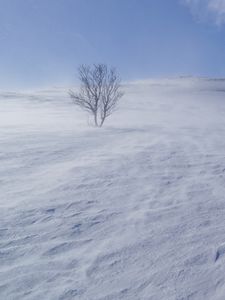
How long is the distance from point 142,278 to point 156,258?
15.8 inches

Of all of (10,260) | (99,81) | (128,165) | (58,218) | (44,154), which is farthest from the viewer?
(99,81)

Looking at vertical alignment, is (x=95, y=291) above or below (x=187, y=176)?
below

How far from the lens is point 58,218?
458 centimetres

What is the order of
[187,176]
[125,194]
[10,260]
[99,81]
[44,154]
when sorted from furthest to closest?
[99,81] → [44,154] → [187,176] → [125,194] → [10,260]

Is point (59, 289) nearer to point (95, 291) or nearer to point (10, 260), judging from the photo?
point (95, 291)

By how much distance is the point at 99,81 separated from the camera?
1925 centimetres

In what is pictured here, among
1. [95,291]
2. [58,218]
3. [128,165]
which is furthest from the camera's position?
[128,165]

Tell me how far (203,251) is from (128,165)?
11.7ft

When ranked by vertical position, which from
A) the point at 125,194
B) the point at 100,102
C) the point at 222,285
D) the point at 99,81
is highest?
the point at 99,81

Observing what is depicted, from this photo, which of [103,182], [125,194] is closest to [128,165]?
[103,182]

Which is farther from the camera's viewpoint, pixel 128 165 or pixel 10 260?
pixel 128 165

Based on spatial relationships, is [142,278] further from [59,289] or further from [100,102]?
[100,102]

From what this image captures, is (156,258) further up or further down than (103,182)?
further down

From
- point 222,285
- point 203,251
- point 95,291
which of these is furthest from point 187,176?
point 95,291
